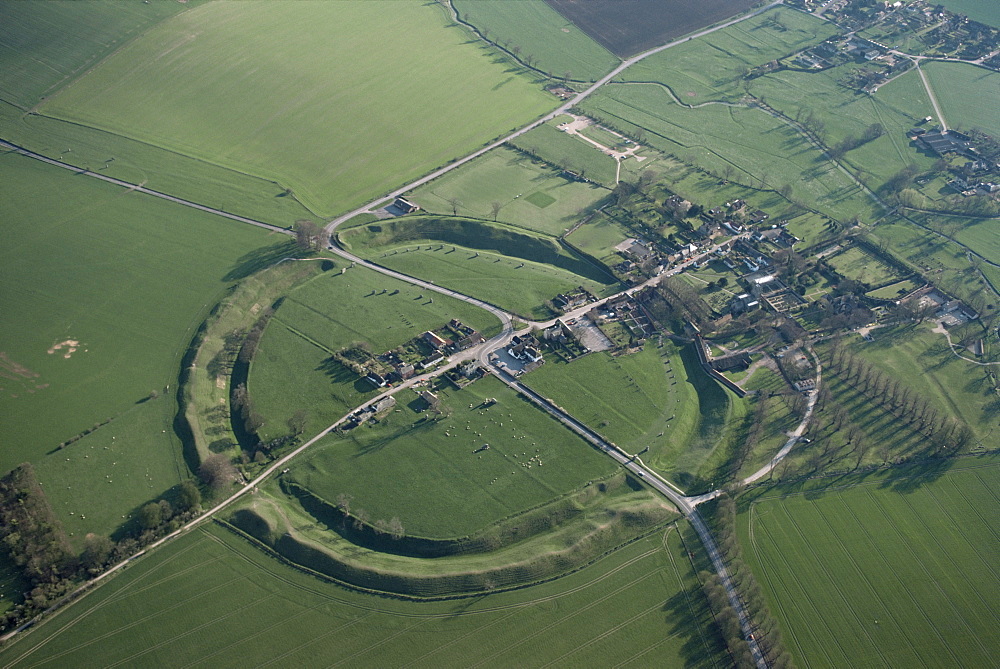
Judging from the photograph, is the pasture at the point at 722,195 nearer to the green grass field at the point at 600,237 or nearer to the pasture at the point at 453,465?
the green grass field at the point at 600,237

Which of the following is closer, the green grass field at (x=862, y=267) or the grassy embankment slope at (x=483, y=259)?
the grassy embankment slope at (x=483, y=259)

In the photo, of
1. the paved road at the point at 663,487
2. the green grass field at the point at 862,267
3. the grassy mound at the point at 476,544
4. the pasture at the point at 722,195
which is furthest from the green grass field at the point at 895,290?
the grassy mound at the point at 476,544

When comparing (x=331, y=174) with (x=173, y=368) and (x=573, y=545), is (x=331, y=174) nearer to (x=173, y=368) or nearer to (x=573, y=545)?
(x=173, y=368)

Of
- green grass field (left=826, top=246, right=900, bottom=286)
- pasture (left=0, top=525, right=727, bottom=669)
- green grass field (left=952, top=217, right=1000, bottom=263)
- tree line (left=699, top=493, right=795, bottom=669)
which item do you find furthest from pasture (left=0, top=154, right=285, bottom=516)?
green grass field (left=952, top=217, right=1000, bottom=263)

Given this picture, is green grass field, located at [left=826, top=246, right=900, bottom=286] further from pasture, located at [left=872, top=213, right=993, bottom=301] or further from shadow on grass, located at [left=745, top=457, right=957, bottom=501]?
shadow on grass, located at [left=745, top=457, right=957, bottom=501]

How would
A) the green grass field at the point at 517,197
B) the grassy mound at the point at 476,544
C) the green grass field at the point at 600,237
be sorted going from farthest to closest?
1. the green grass field at the point at 517,197
2. the green grass field at the point at 600,237
3. the grassy mound at the point at 476,544

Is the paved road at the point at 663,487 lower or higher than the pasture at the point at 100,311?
lower
